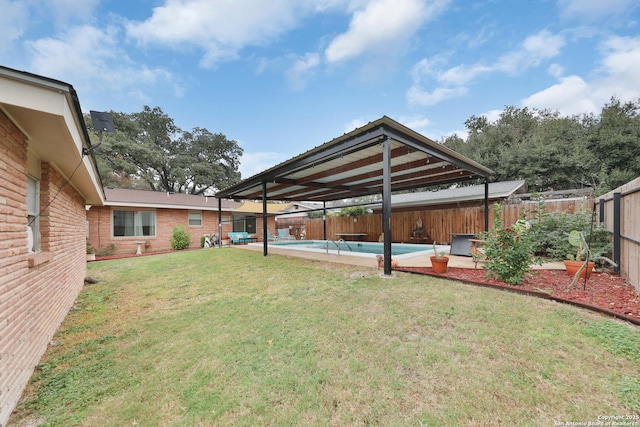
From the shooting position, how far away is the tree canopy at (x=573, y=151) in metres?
15.4

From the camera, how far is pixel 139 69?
1366 cm

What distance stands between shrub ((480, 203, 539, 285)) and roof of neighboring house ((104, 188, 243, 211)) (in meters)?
15.0

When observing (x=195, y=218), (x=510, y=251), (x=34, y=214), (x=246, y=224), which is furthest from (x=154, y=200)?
(x=510, y=251)

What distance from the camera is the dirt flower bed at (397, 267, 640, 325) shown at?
3.34 meters

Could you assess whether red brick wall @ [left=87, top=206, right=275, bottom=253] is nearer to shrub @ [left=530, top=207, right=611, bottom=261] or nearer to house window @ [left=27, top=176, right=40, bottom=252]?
house window @ [left=27, top=176, right=40, bottom=252]

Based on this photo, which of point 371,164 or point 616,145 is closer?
point 371,164

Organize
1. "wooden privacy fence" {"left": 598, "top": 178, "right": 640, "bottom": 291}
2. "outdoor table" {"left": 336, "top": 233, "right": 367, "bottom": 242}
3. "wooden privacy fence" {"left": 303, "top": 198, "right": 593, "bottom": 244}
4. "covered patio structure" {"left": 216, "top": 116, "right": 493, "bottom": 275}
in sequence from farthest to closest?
"outdoor table" {"left": 336, "top": 233, "right": 367, "bottom": 242}
"wooden privacy fence" {"left": 303, "top": 198, "right": 593, "bottom": 244}
"covered patio structure" {"left": 216, "top": 116, "right": 493, "bottom": 275}
"wooden privacy fence" {"left": 598, "top": 178, "right": 640, "bottom": 291}

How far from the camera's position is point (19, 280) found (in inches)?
94.3

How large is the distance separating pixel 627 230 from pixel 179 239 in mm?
16185

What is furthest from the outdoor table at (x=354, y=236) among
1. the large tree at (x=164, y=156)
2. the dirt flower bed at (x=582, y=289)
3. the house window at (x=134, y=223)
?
the large tree at (x=164, y=156)

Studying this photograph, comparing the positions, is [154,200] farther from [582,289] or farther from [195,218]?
[582,289]

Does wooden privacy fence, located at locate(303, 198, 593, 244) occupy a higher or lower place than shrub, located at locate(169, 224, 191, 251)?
higher

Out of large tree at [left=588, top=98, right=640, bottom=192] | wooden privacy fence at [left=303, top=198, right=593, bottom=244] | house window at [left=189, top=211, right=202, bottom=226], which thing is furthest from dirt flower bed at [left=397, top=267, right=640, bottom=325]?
large tree at [left=588, top=98, right=640, bottom=192]

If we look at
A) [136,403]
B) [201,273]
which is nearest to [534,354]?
[136,403]
